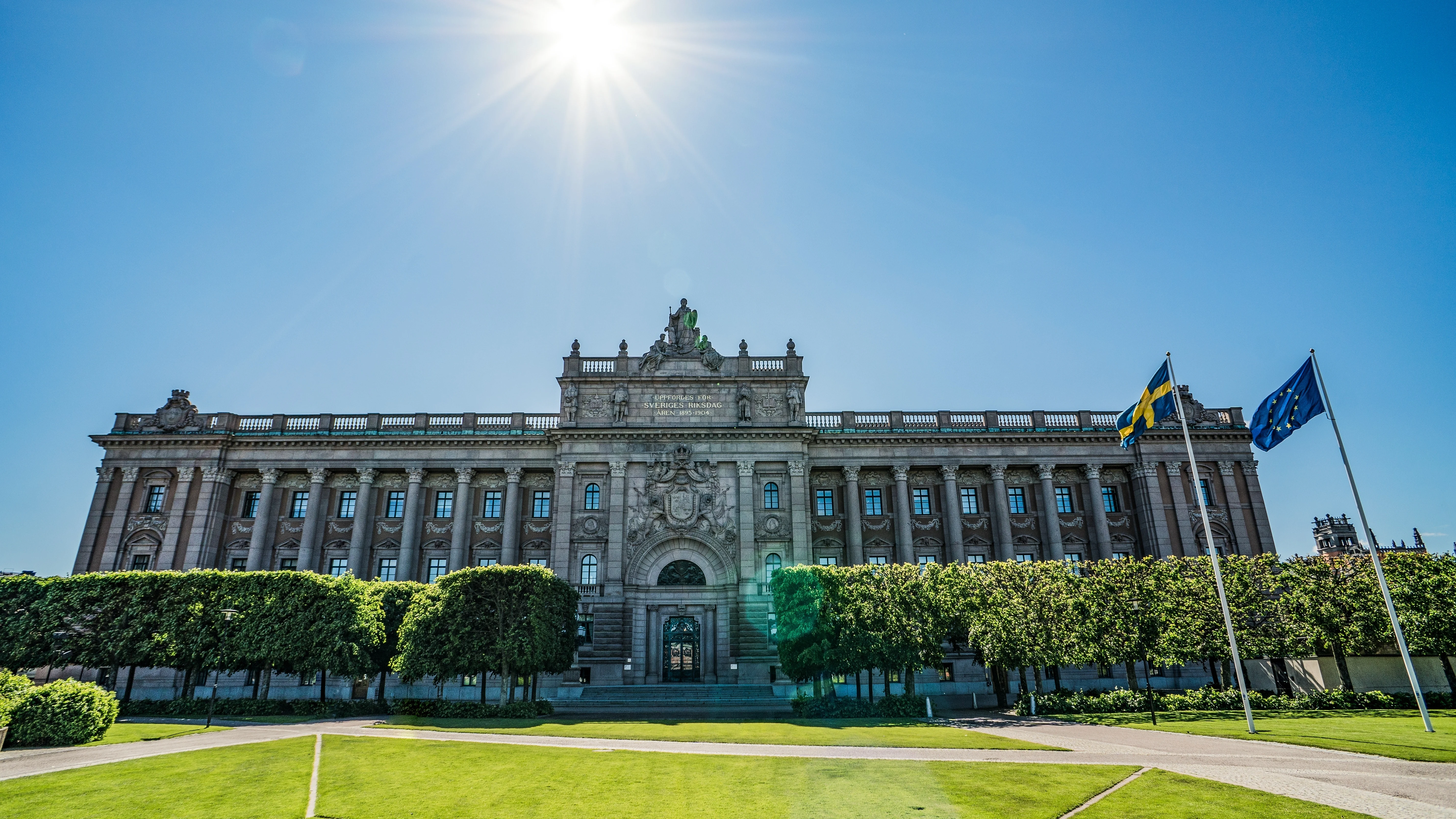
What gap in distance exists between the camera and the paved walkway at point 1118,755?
52.3 feet

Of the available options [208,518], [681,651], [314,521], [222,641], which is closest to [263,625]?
[222,641]

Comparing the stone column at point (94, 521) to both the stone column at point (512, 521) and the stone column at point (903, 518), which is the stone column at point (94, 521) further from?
the stone column at point (903, 518)

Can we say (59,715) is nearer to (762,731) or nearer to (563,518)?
(762,731)

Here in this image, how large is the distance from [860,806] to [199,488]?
61.7m

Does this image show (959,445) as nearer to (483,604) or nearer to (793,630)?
(793,630)

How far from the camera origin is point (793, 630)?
4159 centimetres

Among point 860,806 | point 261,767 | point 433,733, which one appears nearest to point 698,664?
point 433,733

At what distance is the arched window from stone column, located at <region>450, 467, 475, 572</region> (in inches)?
914

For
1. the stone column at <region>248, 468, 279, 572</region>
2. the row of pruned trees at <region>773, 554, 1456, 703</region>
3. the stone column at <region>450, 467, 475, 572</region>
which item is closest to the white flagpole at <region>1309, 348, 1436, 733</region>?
the row of pruned trees at <region>773, 554, 1456, 703</region>

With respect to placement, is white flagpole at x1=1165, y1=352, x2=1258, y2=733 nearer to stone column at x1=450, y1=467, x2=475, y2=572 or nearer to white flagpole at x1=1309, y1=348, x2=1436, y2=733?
white flagpole at x1=1309, y1=348, x2=1436, y2=733

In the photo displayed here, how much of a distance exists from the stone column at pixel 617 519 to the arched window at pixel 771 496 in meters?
10.3

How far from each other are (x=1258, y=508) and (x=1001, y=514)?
20.1m

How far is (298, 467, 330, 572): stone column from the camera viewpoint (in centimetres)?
5741

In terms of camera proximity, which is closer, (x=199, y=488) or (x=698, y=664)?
(x=698, y=664)
